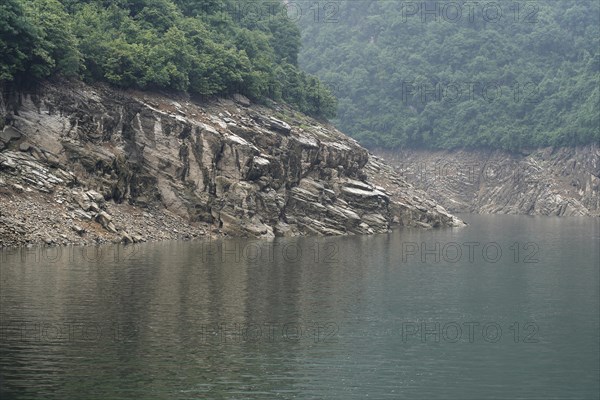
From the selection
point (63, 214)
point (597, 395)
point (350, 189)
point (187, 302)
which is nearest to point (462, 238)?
point (350, 189)

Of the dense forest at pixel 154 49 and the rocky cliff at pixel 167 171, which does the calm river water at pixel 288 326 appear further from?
the dense forest at pixel 154 49

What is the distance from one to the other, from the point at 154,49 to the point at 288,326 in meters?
64.2

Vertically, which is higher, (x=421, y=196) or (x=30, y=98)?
(x=30, y=98)

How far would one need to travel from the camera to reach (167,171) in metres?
101

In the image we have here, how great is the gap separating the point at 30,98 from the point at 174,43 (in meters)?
24.1

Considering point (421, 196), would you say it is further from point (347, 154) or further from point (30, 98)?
point (30, 98)

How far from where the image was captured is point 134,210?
94.7 meters

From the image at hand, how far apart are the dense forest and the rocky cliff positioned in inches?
86.2

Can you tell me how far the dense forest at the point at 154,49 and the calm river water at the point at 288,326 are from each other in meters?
22.8

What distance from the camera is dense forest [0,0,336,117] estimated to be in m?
89.5
